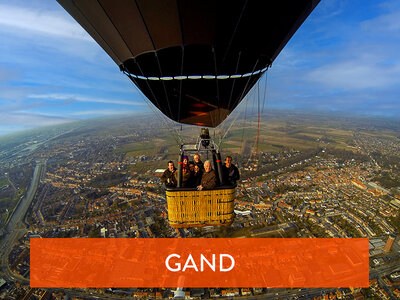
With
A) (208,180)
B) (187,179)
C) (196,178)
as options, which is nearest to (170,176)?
(187,179)

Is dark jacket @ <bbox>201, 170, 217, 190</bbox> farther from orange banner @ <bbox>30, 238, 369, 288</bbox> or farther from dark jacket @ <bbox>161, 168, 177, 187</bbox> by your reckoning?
orange banner @ <bbox>30, 238, 369, 288</bbox>

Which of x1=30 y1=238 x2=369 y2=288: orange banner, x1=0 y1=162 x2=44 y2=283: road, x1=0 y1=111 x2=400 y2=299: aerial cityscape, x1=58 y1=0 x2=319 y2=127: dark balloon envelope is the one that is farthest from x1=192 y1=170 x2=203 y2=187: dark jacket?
x1=0 y1=162 x2=44 y2=283: road

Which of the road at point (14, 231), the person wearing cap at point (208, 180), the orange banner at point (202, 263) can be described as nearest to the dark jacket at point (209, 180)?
the person wearing cap at point (208, 180)

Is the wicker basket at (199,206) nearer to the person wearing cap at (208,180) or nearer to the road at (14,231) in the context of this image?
the person wearing cap at (208,180)

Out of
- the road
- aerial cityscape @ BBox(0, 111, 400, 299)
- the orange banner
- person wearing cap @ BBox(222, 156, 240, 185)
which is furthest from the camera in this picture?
the road

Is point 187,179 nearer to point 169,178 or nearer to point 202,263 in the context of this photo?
point 169,178

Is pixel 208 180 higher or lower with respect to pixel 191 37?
lower
